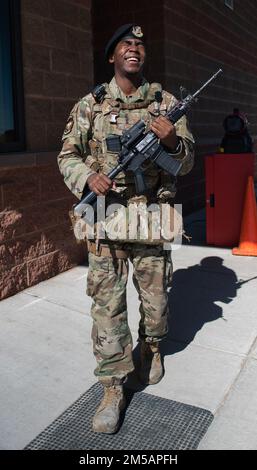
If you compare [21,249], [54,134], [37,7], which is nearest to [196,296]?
[21,249]

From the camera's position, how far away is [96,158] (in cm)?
248

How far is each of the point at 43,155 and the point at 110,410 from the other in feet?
8.42

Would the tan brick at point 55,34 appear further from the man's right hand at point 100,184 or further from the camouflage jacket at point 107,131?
the man's right hand at point 100,184

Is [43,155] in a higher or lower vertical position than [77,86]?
lower

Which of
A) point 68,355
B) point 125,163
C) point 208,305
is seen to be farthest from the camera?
point 208,305

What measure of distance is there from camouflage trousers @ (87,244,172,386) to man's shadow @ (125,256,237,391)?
0.34m

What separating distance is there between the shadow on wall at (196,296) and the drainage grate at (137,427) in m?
0.66

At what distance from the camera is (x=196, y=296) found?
13.5 ft

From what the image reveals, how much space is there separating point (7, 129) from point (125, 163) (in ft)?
7.04

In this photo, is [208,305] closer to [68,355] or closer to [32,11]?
[68,355]

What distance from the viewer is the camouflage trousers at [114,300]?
240 centimetres

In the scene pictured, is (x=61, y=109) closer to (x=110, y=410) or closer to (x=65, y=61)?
(x=65, y=61)

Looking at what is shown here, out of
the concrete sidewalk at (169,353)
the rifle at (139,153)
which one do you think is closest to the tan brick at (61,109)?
the concrete sidewalk at (169,353)
